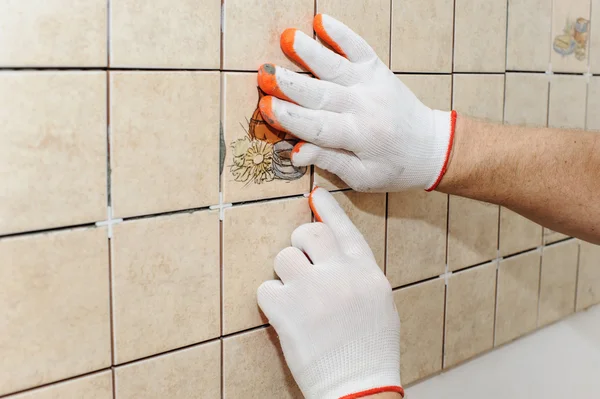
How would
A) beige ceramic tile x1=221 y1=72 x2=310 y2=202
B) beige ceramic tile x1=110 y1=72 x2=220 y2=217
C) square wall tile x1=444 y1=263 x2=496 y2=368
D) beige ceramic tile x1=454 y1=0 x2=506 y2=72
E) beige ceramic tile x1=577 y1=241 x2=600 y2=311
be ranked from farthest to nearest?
beige ceramic tile x1=577 y1=241 x2=600 y2=311 → square wall tile x1=444 y1=263 x2=496 y2=368 → beige ceramic tile x1=454 y1=0 x2=506 y2=72 → beige ceramic tile x1=221 y1=72 x2=310 y2=202 → beige ceramic tile x1=110 y1=72 x2=220 y2=217

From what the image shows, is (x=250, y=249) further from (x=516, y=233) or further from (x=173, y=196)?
(x=516, y=233)

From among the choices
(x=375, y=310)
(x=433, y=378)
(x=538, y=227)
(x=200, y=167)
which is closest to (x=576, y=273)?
(x=538, y=227)

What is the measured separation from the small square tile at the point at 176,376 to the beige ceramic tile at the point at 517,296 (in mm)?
874

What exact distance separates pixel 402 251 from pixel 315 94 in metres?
0.48

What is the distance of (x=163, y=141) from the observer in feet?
3.26

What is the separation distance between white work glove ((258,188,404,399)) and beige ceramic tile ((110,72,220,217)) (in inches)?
8.1

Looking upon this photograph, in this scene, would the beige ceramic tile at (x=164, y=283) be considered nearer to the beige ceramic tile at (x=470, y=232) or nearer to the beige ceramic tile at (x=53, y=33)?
the beige ceramic tile at (x=53, y=33)

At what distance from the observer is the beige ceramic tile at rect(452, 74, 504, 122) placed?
1.43 m

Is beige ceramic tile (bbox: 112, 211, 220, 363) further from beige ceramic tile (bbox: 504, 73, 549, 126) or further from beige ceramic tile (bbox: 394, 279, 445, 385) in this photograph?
beige ceramic tile (bbox: 504, 73, 549, 126)

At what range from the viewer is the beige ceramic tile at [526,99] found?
5.11 ft

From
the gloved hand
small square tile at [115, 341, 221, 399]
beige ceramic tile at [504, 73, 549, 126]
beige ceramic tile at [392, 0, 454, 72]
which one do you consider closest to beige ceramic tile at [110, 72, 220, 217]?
the gloved hand

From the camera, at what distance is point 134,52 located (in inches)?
37.1

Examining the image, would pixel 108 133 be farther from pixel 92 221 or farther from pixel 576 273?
pixel 576 273

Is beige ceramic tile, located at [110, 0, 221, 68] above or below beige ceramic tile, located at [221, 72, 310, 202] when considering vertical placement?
above
